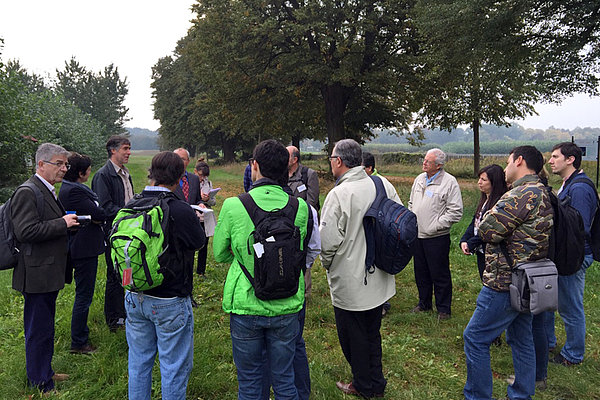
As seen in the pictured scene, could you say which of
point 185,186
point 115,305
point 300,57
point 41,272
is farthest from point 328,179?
point 41,272

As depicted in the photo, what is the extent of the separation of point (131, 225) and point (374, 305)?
1.96m

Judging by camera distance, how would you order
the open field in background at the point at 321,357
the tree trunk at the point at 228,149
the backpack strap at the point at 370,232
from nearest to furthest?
1. the backpack strap at the point at 370,232
2. the open field in background at the point at 321,357
3. the tree trunk at the point at 228,149

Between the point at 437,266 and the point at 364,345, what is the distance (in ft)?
7.44

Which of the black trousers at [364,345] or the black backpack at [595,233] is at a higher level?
the black backpack at [595,233]

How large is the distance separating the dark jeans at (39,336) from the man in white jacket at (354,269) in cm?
235

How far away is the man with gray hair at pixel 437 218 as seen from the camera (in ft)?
16.7

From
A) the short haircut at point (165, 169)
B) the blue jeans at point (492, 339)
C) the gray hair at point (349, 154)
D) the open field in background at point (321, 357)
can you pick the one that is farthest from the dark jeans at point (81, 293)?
the blue jeans at point (492, 339)

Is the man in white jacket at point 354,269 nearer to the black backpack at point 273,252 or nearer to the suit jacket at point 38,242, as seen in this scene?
the black backpack at point 273,252

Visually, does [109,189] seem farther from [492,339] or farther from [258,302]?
[492,339]

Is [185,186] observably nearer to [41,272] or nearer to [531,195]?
[41,272]

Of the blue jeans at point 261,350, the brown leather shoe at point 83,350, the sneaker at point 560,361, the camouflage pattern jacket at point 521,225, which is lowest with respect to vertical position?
the sneaker at point 560,361

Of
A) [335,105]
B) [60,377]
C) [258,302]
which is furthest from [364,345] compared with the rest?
[335,105]

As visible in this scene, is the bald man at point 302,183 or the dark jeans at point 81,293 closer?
the dark jeans at point 81,293

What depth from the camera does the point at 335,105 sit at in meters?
19.7
